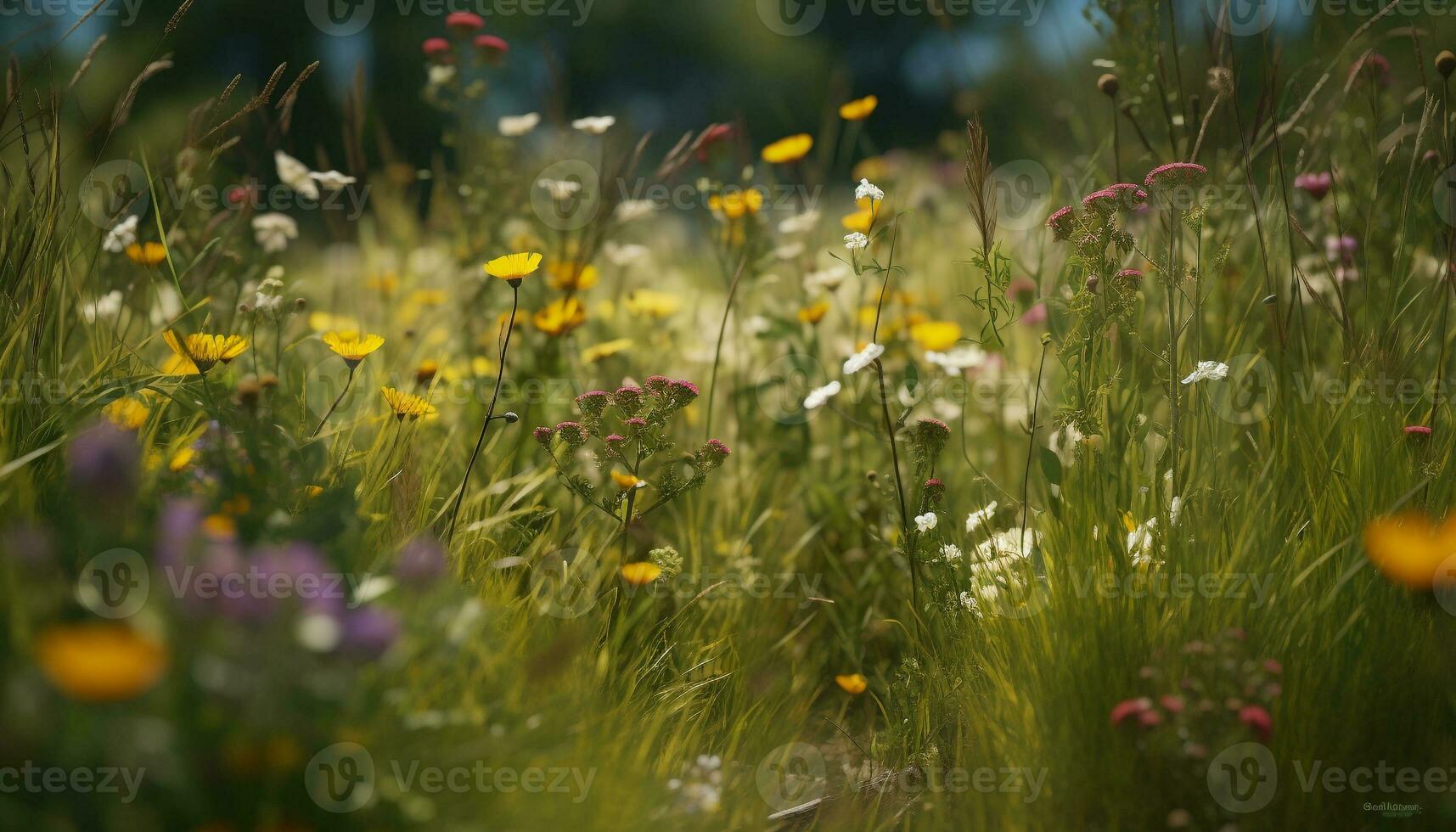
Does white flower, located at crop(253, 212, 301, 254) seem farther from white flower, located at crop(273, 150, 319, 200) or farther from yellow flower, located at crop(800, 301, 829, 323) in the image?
yellow flower, located at crop(800, 301, 829, 323)

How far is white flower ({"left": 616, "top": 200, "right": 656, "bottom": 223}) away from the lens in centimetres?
247

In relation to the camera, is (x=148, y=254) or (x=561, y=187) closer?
(x=148, y=254)

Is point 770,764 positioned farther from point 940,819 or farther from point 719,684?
point 940,819

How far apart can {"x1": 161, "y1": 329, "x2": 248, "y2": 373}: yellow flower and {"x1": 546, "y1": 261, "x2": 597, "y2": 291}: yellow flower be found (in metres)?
0.84

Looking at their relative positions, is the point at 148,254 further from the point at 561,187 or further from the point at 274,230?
the point at 561,187

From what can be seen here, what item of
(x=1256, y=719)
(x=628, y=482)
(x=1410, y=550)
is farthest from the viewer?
(x=628, y=482)

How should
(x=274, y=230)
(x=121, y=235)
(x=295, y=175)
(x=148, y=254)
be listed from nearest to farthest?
(x=148, y=254)
(x=121, y=235)
(x=295, y=175)
(x=274, y=230)

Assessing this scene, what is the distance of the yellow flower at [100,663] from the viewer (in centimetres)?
83

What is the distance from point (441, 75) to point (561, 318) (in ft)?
2.56

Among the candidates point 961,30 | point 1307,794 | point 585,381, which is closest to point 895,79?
point 961,30

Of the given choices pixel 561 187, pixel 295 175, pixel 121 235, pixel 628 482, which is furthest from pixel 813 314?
pixel 121 235

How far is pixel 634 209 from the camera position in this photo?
2.54 m

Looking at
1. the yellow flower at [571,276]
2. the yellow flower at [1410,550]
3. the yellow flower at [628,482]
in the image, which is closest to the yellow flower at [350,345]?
the yellow flower at [628,482]

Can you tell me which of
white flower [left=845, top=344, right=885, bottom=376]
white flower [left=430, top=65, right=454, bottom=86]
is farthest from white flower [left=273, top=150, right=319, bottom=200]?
white flower [left=845, top=344, right=885, bottom=376]
